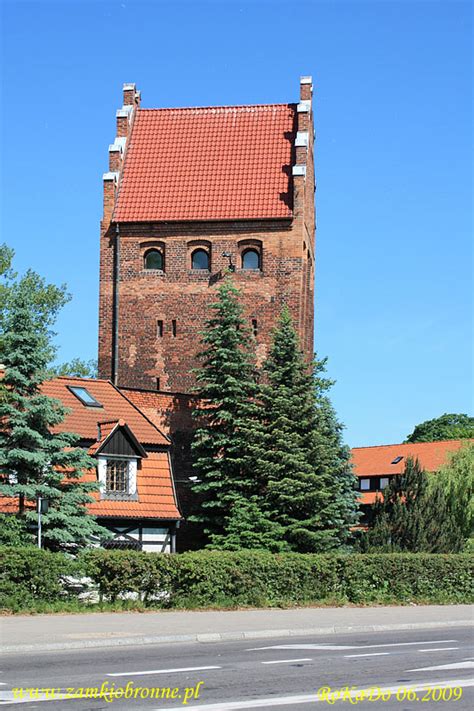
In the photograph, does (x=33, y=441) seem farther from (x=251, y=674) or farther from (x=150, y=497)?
(x=251, y=674)

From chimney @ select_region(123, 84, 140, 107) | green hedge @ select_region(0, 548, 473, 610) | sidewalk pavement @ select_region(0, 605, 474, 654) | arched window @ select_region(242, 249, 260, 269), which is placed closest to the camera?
sidewalk pavement @ select_region(0, 605, 474, 654)

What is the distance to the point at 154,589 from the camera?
23578 mm

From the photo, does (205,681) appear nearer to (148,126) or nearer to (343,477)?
(343,477)

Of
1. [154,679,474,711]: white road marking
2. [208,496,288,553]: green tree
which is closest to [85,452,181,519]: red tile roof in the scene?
[208,496,288,553]: green tree

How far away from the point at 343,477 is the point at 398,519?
450 centimetres

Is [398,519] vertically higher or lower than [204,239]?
lower

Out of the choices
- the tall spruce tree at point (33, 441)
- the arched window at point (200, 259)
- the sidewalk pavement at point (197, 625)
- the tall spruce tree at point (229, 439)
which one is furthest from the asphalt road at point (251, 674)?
the arched window at point (200, 259)

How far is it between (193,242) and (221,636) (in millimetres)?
32341

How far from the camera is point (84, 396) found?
39.8 metres

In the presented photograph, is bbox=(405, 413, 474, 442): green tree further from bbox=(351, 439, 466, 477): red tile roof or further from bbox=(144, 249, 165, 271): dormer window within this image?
bbox=(144, 249, 165, 271): dormer window

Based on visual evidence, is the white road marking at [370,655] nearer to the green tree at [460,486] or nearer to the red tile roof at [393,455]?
the green tree at [460,486]

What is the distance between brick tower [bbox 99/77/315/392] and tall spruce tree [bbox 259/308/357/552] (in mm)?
6580

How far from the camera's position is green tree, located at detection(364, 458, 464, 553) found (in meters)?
40.2

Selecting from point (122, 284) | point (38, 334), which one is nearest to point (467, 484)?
point (122, 284)
